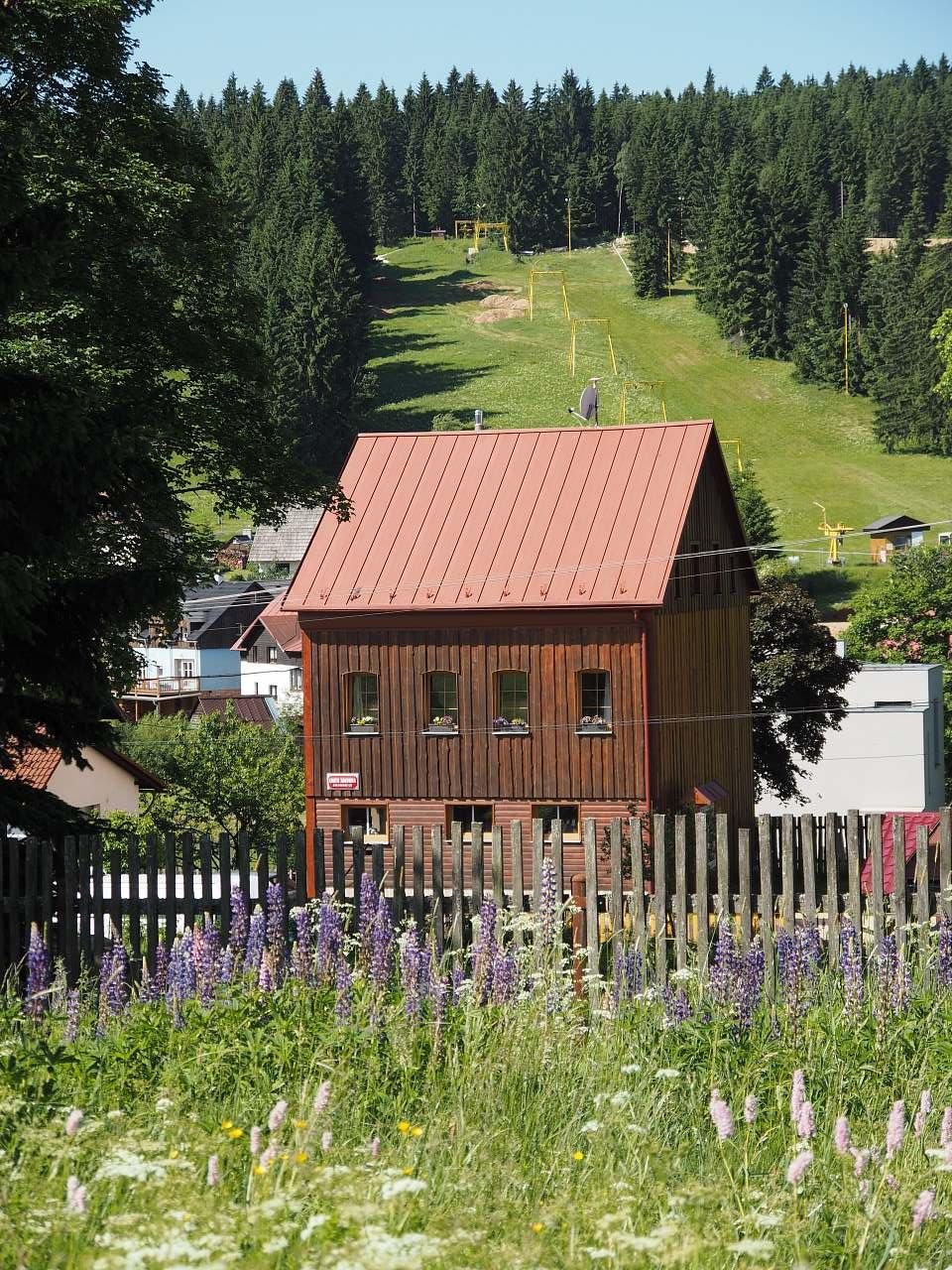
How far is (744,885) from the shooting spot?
29.1 feet

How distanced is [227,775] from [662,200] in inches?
4912


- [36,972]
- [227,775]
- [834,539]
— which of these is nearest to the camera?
[36,972]

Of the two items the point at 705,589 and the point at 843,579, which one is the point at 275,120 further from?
the point at 705,589

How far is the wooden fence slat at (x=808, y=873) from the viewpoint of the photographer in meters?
8.84

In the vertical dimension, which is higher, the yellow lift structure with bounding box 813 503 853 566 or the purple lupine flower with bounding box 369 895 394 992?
the yellow lift structure with bounding box 813 503 853 566

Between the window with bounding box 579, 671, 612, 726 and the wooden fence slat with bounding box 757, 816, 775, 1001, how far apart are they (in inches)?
851

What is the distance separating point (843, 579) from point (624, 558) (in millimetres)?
59043

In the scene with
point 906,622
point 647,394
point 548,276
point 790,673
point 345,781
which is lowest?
point 345,781

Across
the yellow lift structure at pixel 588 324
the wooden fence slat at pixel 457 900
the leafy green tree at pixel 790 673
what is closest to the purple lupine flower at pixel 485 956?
the wooden fence slat at pixel 457 900

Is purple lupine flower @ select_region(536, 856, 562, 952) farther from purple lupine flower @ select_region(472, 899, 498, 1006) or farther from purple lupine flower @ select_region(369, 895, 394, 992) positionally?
purple lupine flower @ select_region(369, 895, 394, 992)

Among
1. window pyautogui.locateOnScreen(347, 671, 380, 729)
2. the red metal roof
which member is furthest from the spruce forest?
window pyautogui.locateOnScreen(347, 671, 380, 729)

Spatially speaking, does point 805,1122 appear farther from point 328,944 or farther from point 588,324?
point 588,324

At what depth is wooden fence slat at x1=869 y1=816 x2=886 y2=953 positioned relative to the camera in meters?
7.97

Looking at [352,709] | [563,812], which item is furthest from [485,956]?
[352,709]
